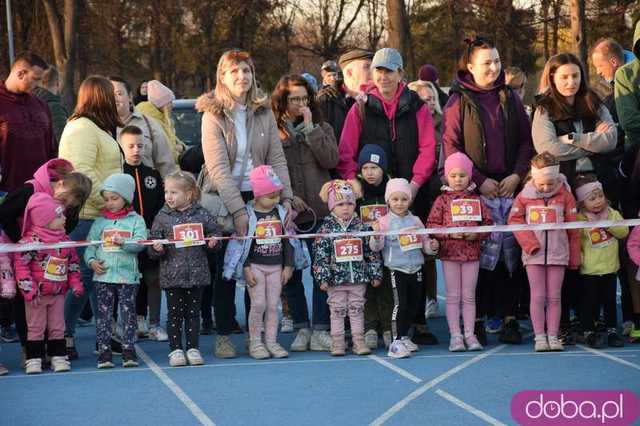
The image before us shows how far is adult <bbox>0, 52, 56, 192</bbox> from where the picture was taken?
335 inches

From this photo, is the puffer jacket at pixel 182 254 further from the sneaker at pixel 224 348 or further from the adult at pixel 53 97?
the adult at pixel 53 97

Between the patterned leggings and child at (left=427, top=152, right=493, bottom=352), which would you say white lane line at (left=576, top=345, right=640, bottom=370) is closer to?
child at (left=427, top=152, right=493, bottom=352)

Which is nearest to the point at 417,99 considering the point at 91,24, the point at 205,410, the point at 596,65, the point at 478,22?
the point at 596,65

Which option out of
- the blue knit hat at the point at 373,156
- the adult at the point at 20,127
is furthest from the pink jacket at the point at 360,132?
the adult at the point at 20,127

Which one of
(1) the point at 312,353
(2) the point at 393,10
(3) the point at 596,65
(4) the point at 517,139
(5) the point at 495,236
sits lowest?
(1) the point at 312,353

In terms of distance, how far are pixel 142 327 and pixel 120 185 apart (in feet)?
6.33

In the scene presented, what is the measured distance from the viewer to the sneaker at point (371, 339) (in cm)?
839

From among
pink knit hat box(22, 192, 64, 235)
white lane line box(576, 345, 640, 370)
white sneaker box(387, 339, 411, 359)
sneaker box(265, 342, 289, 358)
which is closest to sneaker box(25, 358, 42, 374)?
pink knit hat box(22, 192, 64, 235)

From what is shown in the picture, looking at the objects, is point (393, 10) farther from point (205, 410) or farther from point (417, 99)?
point (205, 410)

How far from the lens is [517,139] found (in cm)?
855

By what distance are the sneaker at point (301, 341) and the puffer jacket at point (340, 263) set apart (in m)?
0.62

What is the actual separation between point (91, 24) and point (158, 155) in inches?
1184

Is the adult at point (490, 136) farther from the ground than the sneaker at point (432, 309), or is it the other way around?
the adult at point (490, 136)

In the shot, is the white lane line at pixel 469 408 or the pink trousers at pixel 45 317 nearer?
the white lane line at pixel 469 408
